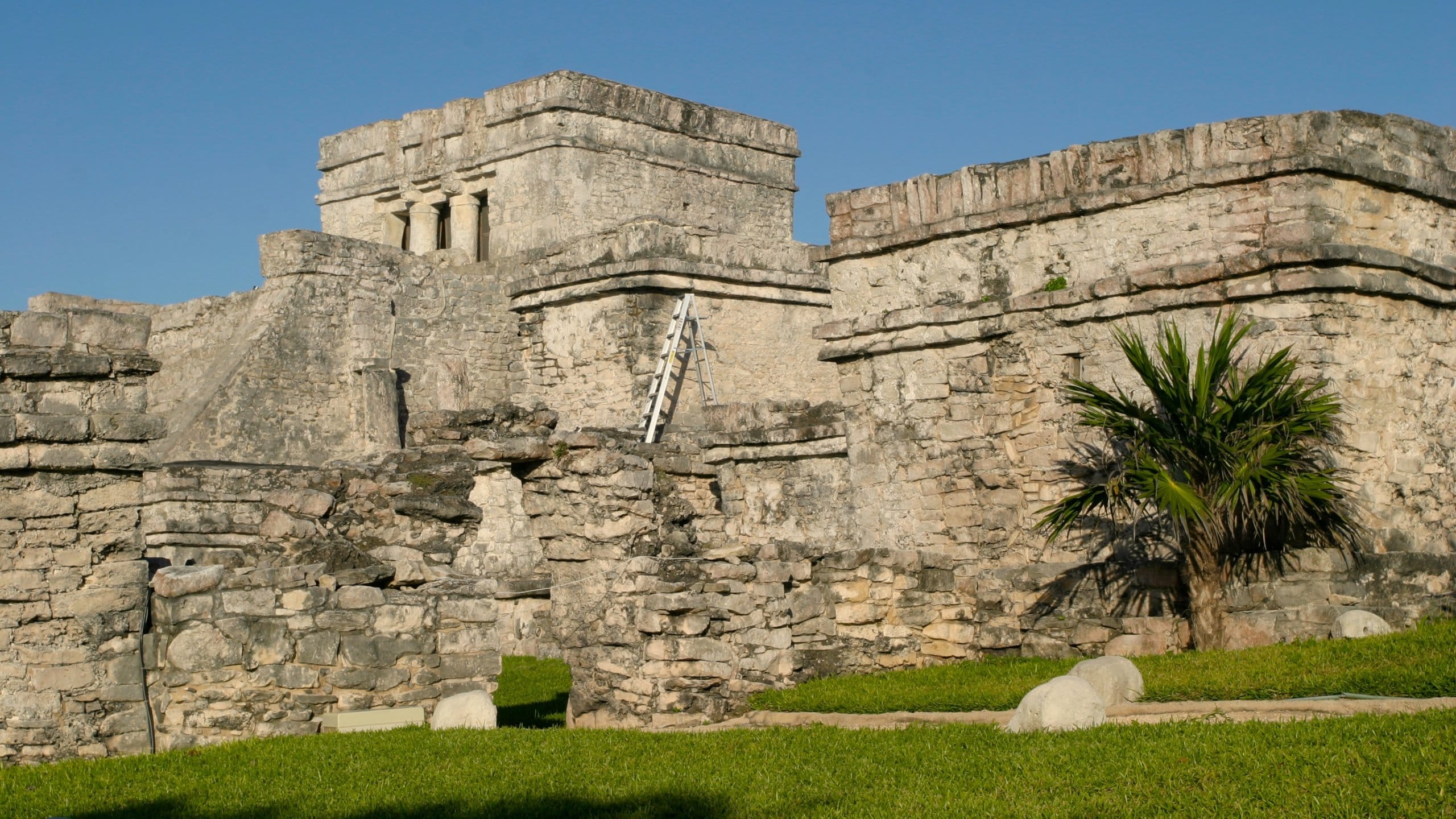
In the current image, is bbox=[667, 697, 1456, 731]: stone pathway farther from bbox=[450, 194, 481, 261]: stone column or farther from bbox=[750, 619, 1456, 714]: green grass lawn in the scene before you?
bbox=[450, 194, 481, 261]: stone column

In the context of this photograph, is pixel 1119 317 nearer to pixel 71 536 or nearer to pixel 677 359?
pixel 71 536

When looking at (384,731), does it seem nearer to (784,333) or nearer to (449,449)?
(449,449)

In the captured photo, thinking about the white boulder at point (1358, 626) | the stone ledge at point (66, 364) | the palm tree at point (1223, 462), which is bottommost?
the white boulder at point (1358, 626)

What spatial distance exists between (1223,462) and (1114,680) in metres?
1.73

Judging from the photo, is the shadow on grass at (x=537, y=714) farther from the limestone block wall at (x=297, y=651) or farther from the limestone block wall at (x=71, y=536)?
the limestone block wall at (x=71, y=536)

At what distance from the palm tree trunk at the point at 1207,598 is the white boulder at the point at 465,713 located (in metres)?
4.08

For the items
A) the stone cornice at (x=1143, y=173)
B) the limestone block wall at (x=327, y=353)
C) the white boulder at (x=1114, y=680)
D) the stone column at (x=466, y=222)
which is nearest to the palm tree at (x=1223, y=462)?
the stone cornice at (x=1143, y=173)

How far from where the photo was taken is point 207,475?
45.6 feet

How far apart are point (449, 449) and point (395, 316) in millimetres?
7042

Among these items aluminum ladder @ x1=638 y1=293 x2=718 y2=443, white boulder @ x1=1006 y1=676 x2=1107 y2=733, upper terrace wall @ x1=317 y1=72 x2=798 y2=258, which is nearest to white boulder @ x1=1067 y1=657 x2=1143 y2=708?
white boulder @ x1=1006 y1=676 x2=1107 y2=733

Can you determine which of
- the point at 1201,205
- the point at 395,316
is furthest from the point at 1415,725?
the point at 395,316

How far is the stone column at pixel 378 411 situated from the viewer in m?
18.5

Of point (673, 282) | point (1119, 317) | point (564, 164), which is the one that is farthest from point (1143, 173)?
point (564, 164)

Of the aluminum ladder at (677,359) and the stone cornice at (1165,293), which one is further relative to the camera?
the aluminum ladder at (677,359)
